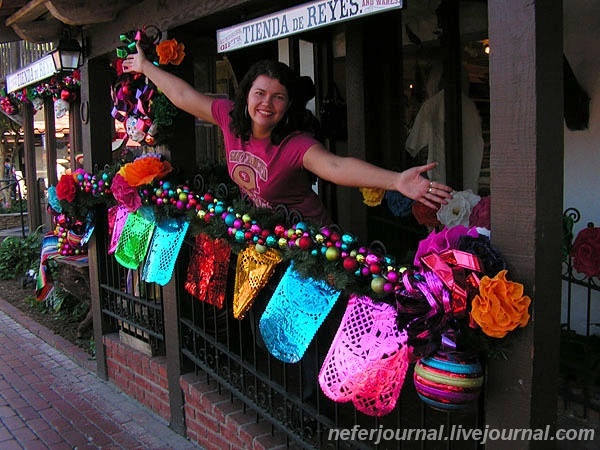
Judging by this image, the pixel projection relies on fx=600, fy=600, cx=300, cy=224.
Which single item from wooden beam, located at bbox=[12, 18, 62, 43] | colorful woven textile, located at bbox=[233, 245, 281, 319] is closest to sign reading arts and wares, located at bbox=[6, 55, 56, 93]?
wooden beam, located at bbox=[12, 18, 62, 43]

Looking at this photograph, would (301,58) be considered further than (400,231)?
Yes

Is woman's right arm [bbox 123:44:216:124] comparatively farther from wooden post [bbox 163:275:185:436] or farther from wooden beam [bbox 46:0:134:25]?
wooden post [bbox 163:275:185:436]

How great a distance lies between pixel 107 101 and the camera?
4.79m

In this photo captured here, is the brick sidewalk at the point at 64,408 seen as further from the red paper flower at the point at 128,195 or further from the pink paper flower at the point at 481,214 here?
the pink paper flower at the point at 481,214

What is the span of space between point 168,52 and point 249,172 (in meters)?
1.05

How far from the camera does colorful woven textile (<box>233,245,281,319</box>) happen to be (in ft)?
8.87

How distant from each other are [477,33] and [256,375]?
3255mm

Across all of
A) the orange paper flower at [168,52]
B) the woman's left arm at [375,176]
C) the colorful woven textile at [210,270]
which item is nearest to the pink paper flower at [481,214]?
the woman's left arm at [375,176]

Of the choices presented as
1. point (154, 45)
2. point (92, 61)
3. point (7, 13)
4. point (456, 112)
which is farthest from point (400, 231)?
point (7, 13)

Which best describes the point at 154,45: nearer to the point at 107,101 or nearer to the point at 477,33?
the point at 107,101

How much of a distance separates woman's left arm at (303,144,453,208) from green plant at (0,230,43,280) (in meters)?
7.06

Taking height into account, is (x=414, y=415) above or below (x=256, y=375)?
below

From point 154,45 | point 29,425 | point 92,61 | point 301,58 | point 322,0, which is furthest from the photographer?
point 301,58

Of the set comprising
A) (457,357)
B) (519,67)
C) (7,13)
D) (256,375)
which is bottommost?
(256,375)
